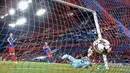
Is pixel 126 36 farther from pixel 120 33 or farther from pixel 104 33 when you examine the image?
pixel 104 33

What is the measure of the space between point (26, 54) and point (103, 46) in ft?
17.0

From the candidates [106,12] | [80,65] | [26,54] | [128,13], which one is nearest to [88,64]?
[80,65]

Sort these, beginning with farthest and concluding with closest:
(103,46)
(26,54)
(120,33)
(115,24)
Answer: (26,54) < (120,33) < (115,24) < (103,46)

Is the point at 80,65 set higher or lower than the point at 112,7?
lower

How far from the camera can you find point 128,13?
23.1ft

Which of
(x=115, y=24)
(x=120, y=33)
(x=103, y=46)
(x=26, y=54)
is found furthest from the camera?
(x=26, y=54)

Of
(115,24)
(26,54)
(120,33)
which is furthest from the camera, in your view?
(26,54)

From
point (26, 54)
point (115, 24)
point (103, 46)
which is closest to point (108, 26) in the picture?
point (115, 24)

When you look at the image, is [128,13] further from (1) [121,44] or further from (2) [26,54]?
(2) [26,54]

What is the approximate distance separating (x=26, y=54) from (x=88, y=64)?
344 cm

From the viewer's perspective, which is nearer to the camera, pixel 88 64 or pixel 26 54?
pixel 88 64

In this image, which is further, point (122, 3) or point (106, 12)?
point (122, 3)

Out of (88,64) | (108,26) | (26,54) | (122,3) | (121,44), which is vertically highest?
(122,3)

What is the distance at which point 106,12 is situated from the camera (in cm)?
640
